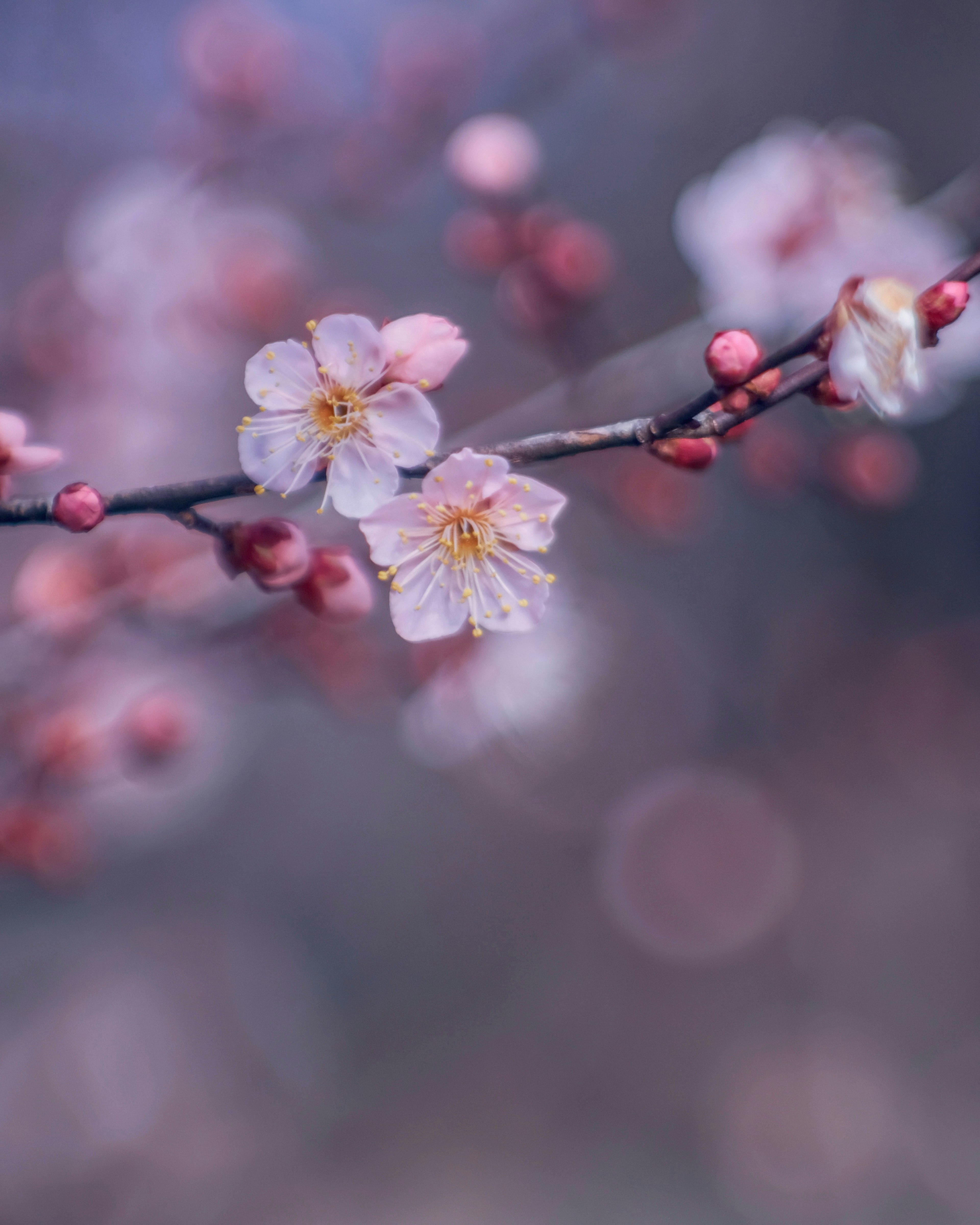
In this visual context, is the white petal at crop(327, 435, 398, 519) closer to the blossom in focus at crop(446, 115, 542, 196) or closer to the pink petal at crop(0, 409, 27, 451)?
the pink petal at crop(0, 409, 27, 451)

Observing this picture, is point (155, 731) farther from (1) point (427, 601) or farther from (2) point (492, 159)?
(2) point (492, 159)

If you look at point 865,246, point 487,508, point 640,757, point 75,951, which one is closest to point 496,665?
point 487,508

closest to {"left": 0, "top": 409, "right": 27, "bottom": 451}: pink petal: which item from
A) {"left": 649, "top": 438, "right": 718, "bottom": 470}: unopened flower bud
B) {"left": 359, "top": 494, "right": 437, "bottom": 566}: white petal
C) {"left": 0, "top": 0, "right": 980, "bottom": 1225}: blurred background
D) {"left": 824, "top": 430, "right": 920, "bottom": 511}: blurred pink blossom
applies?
{"left": 359, "top": 494, "right": 437, "bottom": 566}: white petal

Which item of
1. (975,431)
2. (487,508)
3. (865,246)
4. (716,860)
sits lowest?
(716,860)

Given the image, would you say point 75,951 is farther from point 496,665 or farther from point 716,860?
point 716,860

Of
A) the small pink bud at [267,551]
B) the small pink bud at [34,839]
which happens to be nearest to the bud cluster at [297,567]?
the small pink bud at [267,551]
